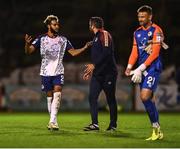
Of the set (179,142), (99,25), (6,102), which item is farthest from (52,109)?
(6,102)

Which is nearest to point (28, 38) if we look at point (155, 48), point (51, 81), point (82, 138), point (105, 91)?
point (51, 81)

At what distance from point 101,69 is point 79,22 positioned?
78.6ft

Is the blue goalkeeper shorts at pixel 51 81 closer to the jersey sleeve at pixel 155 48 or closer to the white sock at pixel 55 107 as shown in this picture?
the white sock at pixel 55 107

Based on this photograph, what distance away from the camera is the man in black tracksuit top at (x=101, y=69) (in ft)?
43.3

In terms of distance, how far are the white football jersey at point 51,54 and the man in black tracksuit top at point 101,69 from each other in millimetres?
726

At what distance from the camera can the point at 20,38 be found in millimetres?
36594

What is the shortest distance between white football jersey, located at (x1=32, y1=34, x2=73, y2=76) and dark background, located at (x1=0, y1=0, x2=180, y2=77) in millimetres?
18370

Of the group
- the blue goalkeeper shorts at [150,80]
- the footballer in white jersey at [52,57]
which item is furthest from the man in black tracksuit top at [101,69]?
the blue goalkeeper shorts at [150,80]

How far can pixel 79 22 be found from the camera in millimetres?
37125

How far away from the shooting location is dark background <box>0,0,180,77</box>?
112 feet

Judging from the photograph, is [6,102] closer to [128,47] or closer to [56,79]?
[128,47]

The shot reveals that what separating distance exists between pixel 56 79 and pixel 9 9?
23185mm

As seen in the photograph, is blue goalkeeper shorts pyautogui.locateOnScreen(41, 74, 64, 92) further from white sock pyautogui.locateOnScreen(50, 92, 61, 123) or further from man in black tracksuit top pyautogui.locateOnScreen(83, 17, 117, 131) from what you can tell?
man in black tracksuit top pyautogui.locateOnScreen(83, 17, 117, 131)

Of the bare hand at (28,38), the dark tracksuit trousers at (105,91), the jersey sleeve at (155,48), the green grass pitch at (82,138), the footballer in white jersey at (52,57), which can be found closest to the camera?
the green grass pitch at (82,138)
